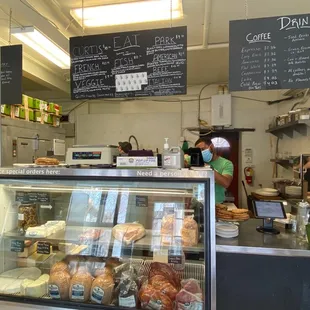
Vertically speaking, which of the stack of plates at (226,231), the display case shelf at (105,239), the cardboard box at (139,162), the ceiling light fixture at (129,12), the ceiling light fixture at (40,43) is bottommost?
the display case shelf at (105,239)

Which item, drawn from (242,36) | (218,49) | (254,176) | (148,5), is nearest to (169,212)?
(242,36)

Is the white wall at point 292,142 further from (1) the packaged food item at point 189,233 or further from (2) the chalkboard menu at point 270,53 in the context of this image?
(1) the packaged food item at point 189,233

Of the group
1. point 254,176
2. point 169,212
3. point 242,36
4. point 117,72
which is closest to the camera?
point 169,212

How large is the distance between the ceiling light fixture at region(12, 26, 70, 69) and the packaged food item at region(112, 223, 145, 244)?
2.04m

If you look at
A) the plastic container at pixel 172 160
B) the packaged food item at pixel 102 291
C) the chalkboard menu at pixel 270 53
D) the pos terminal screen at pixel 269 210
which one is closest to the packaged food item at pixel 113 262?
the packaged food item at pixel 102 291

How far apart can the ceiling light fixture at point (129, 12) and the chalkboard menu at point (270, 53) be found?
0.79 m

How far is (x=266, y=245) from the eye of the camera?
1511 mm

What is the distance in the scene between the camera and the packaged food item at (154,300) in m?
1.56

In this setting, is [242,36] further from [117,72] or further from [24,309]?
[24,309]

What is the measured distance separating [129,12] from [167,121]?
340 centimetres

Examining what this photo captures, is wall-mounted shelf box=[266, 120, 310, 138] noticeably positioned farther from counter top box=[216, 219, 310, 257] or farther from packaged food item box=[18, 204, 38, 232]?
packaged food item box=[18, 204, 38, 232]

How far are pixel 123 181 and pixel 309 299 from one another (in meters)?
1.22

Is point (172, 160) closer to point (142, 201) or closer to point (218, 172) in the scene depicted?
point (142, 201)

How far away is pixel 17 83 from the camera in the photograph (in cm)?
232
